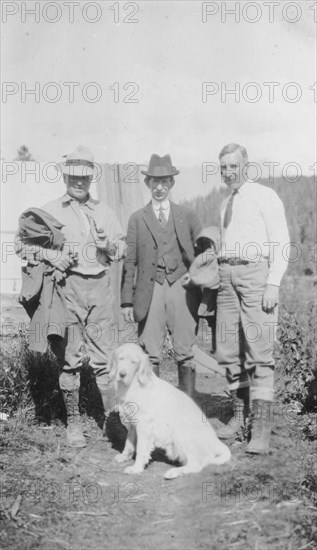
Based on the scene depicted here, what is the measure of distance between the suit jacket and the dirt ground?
1268mm

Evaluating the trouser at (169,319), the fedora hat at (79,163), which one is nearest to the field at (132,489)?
the trouser at (169,319)

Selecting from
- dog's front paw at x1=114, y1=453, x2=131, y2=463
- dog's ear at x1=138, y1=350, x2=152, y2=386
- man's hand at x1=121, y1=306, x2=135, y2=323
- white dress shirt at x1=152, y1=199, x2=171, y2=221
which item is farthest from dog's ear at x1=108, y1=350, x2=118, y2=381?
white dress shirt at x1=152, y1=199, x2=171, y2=221

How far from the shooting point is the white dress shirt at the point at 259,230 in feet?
15.6

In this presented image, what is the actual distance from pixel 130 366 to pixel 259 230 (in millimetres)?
1445

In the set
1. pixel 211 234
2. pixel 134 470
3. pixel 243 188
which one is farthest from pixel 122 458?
pixel 243 188

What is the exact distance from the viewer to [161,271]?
16.5 ft

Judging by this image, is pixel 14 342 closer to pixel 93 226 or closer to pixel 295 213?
pixel 93 226

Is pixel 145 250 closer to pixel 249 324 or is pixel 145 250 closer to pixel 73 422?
pixel 249 324

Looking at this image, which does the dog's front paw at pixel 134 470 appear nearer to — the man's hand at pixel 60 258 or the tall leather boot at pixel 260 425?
the tall leather boot at pixel 260 425

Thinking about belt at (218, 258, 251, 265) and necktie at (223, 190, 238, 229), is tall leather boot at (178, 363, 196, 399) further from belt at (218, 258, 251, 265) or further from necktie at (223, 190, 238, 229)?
necktie at (223, 190, 238, 229)

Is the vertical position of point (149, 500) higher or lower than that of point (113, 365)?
lower

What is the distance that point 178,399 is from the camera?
15.1 ft

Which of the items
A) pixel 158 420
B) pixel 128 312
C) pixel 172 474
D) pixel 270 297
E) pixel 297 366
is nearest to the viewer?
pixel 172 474

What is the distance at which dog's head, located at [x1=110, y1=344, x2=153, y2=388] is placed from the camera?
4480mm
